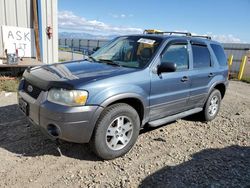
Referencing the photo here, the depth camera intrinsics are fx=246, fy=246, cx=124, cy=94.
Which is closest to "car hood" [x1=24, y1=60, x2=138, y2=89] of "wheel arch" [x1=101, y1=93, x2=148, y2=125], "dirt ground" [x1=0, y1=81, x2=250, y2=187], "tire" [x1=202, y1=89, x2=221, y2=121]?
"wheel arch" [x1=101, y1=93, x2=148, y2=125]

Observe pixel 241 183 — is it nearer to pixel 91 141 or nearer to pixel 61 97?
pixel 91 141

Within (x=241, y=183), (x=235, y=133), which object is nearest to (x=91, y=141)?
(x=241, y=183)

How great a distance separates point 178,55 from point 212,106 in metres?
1.83

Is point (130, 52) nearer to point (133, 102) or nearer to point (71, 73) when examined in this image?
point (133, 102)

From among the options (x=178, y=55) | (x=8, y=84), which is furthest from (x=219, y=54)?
(x=8, y=84)

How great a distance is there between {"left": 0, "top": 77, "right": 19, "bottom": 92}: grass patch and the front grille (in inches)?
126

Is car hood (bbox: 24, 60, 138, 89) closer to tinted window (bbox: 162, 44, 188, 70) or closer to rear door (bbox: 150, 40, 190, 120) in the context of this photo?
A: rear door (bbox: 150, 40, 190, 120)

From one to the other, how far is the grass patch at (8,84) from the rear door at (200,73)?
15.4 feet

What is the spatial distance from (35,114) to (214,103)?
13.3 ft

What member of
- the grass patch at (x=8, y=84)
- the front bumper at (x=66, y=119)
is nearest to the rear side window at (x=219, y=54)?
the front bumper at (x=66, y=119)

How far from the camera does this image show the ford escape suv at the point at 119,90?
10.2ft

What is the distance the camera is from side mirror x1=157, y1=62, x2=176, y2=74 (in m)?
3.84

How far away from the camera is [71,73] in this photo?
11.6ft

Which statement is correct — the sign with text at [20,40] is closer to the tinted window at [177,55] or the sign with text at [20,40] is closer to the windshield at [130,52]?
the windshield at [130,52]
